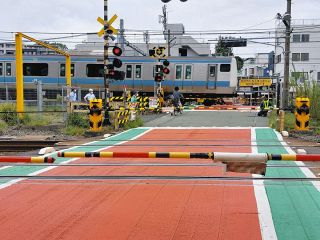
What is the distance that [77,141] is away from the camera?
14.5 metres

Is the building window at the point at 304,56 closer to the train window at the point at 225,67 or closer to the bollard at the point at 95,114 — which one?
the train window at the point at 225,67

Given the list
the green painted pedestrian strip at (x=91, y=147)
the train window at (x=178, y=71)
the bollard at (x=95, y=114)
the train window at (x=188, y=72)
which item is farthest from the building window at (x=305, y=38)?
the bollard at (x=95, y=114)

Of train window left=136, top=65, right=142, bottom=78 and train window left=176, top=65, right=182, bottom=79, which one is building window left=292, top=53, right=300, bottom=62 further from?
train window left=136, top=65, right=142, bottom=78

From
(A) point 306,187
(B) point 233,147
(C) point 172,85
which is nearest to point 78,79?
(C) point 172,85

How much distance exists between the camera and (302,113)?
15422 mm

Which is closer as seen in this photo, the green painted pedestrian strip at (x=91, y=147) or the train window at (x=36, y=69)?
the green painted pedestrian strip at (x=91, y=147)

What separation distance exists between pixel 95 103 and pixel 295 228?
11.5 metres

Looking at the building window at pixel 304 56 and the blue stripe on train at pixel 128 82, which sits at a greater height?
the building window at pixel 304 56

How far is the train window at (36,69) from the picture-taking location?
35969 mm

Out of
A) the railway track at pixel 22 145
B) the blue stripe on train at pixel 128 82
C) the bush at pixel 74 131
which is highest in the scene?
the blue stripe on train at pixel 128 82

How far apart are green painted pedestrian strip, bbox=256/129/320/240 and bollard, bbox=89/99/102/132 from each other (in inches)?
332

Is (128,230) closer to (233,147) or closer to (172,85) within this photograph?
(233,147)

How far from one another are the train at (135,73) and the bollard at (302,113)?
20.3 meters

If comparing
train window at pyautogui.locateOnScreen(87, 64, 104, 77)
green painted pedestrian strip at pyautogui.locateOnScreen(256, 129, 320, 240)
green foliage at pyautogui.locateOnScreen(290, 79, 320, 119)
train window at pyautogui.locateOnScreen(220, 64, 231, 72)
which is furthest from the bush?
train window at pyautogui.locateOnScreen(220, 64, 231, 72)
